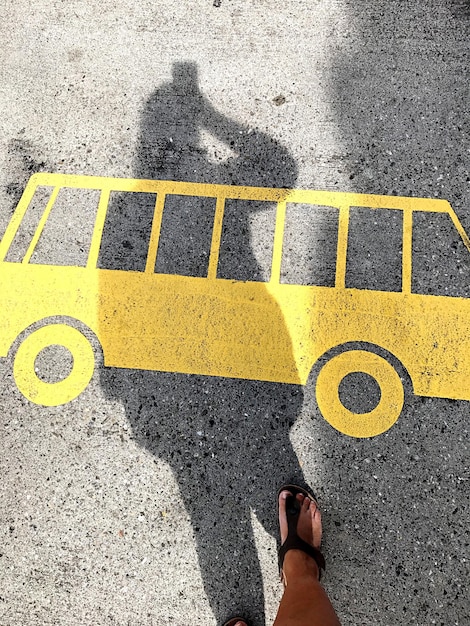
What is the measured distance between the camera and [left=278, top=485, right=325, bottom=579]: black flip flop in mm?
2764

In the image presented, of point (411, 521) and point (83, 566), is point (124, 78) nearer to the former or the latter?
point (83, 566)

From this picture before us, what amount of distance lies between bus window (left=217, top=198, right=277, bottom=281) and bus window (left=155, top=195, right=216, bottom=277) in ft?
0.37

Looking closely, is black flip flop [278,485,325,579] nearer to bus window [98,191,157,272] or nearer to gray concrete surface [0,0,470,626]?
gray concrete surface [0,0,470,626]

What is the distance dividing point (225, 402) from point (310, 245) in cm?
114

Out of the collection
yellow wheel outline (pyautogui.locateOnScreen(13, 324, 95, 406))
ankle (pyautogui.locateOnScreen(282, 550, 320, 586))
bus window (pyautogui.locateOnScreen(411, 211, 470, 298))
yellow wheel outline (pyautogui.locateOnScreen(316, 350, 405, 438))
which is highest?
bus window (pyautogui.locateOnScreen(411, 211, 470, 298))

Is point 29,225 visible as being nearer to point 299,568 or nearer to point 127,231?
point 127,231

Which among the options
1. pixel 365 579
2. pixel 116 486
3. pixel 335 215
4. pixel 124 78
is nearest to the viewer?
pixel 365 579

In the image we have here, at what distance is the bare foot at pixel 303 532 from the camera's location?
2701 millimetres

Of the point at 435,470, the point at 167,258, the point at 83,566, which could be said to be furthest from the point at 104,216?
the point at 435,470

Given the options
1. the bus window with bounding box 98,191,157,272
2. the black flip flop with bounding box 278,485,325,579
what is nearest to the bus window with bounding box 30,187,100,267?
the bus window with bounding box 98,191,157,272

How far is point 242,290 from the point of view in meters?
3.19

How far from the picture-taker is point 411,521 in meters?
2.84

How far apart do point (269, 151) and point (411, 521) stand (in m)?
2.50

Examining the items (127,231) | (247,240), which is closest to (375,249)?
(247,240)
